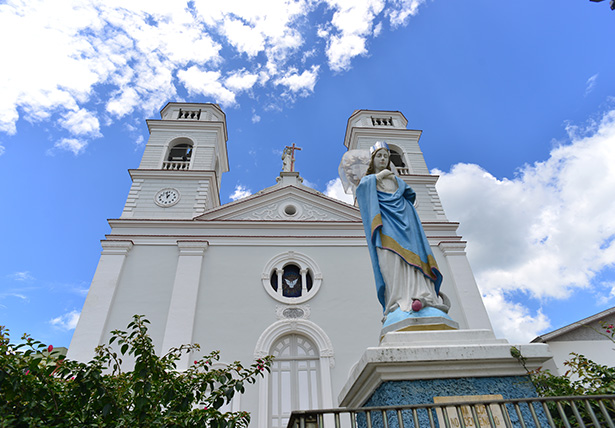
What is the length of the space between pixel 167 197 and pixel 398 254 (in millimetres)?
10975

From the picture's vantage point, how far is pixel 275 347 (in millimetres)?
10125

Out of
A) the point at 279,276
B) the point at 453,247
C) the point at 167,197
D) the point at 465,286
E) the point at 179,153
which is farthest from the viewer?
the point at 179,153

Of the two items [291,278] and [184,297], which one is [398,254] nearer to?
[291,278]

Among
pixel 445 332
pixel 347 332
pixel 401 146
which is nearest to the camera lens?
pixel 445 332

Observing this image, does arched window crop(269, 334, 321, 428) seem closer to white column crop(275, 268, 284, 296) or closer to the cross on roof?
white column crop(275, 268, 284, 296)

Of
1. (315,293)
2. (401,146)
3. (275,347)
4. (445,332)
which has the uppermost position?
(401,146)

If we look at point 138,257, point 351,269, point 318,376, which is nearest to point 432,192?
point 351,269

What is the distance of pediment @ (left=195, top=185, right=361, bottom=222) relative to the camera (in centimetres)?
1273

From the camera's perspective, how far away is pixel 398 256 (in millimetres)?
3742

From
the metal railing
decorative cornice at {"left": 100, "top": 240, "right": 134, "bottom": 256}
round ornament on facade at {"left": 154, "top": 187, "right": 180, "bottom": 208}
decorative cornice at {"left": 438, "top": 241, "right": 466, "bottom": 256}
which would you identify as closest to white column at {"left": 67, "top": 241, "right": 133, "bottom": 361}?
decorative cornice at {"left": 100, "top": 240, "right": 134, "bottom": 256}

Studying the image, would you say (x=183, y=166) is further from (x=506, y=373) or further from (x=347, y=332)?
(x=506, y=373)

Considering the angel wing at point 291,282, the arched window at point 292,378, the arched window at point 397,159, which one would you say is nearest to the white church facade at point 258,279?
the arched window at point 292,378

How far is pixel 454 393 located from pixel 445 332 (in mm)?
504

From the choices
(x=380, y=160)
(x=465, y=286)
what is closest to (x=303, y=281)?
(x=465, y=286)
